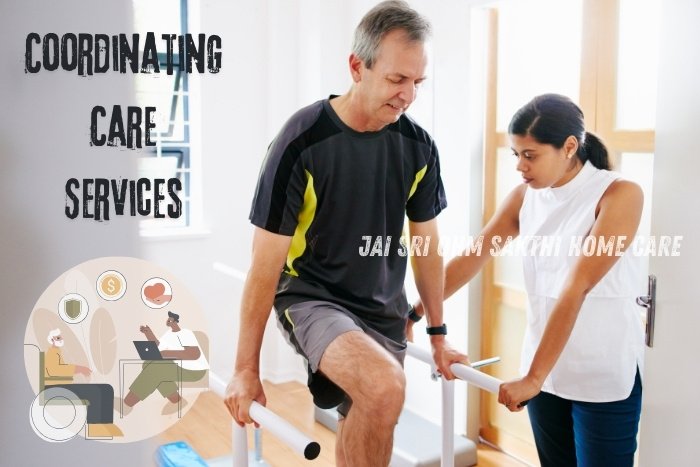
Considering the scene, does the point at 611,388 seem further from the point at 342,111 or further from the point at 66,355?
the point at 66,355

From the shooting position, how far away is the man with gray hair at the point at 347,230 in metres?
1.46

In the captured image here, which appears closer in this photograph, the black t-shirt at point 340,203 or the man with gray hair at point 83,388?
the man with gray hair at point 83,388

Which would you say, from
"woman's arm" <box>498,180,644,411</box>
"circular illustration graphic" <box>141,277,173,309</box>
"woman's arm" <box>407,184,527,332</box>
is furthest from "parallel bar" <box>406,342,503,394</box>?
"circular illustration graphic" <box>141,277,173,309</box>

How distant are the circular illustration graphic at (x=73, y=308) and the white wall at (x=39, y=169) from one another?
12 millimetres

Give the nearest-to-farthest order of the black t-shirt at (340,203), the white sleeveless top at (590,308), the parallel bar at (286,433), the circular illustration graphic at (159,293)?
the circular illustration graphic at (159,293) < the parallel bar at (286,433) < the black t-shirt at (340,203) < the white sleeveless top at (590,308)

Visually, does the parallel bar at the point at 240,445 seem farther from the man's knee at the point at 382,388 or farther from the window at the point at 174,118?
the window at the point at 174,118

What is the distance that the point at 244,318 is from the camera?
1598 millimetres

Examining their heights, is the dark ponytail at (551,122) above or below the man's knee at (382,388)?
above

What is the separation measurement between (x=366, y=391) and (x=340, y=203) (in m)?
0.46

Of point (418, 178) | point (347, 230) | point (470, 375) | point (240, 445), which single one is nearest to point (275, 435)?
point (240, 445)

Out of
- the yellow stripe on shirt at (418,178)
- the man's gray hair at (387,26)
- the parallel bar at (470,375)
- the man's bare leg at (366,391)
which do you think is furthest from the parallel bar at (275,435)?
the man's gray hair at (387,26)

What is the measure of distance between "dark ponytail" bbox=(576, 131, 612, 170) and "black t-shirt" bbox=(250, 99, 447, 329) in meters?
0.50

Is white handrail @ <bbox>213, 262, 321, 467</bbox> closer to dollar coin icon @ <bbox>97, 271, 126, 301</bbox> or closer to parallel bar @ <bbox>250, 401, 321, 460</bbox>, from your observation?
parallel bar @ <bbox>250, 401, 321, 460</bbox>

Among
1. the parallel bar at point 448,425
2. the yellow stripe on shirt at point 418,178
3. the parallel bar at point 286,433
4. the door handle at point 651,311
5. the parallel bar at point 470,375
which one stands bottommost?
the parallel bar at point 448,425
